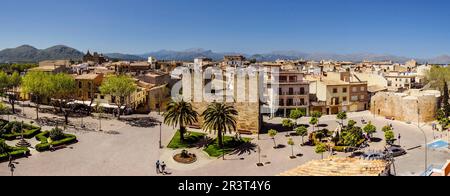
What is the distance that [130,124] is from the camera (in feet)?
186

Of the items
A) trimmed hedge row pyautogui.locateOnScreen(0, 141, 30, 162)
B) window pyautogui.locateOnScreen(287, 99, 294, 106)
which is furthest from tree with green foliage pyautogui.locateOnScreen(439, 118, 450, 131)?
trimmed hedge row pyautogui.locateOnScreen(0, 141, 30, 162)

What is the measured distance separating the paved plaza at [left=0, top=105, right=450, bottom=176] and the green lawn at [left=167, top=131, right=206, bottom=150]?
123cm

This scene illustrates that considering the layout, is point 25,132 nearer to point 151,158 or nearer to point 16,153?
point 16,153

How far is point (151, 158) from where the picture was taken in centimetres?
4059

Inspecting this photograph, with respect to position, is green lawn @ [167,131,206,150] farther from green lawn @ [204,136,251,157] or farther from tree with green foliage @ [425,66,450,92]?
tree with green foliage @ [425,66,450,92]

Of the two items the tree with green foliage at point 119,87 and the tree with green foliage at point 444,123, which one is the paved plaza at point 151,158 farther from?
the tree with green foliage at point 119,87

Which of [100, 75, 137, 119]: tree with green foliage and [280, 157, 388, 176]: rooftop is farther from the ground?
[100, 75, 137, 119]: tree with green foliage

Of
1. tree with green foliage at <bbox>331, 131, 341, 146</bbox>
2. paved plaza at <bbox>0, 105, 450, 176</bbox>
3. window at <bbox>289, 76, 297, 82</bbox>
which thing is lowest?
paved plaza at <bbox>0, 105, 450, 176</bbox>

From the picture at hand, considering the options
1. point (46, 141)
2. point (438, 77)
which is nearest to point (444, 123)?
point (438, 77)

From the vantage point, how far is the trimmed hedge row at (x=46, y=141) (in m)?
42.3

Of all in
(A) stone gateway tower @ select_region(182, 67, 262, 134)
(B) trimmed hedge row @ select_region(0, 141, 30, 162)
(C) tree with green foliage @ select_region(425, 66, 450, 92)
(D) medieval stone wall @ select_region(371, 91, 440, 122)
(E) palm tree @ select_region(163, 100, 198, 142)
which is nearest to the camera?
(B) trimmed hedge row @ select_region(0, 141, 30, 162)

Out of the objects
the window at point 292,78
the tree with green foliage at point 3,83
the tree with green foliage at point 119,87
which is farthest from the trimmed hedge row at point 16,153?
the window at point 292,78

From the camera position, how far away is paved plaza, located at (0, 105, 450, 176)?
35750 mm

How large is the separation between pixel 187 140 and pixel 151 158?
749 cm
